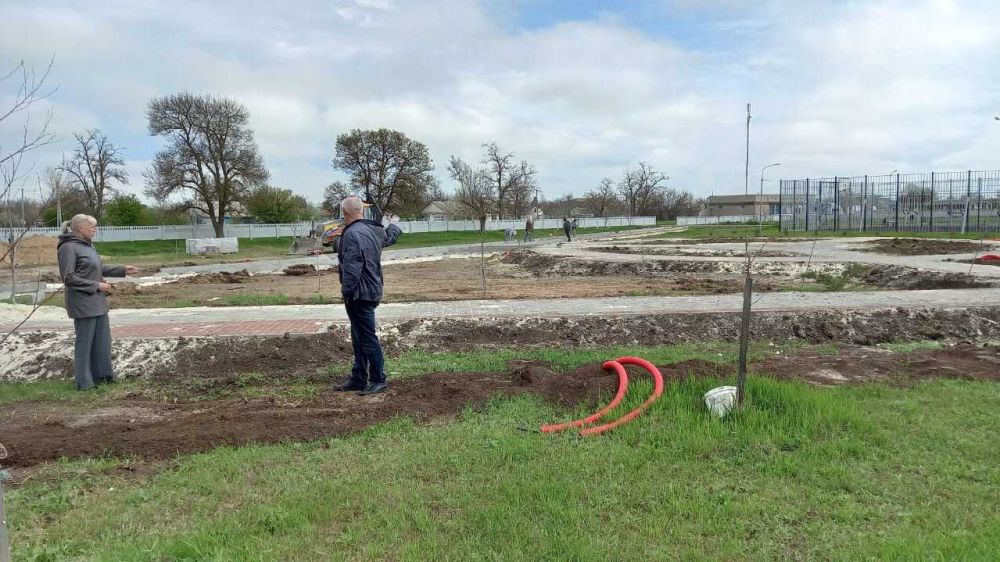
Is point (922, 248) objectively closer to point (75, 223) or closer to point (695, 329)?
point (695, 329)

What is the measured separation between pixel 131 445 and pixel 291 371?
260 cm

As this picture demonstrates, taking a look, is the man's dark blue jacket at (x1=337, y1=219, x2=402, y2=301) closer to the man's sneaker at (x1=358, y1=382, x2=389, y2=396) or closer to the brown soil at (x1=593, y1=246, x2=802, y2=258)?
the man's sneaker at (x1=358, y1=382, x2=389, y2=396)

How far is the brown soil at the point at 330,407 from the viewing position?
4633 millimetres

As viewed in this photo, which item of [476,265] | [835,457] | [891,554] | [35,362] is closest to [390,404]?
[835,457]

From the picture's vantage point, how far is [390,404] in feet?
17.9

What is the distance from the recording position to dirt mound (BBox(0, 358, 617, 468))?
4582 mm

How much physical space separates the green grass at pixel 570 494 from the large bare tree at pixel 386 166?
47.5 m

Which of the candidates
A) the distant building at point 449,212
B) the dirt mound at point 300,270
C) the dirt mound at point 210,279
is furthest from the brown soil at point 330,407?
the distant building at point 449,212

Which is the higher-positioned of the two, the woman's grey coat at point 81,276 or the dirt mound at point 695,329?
the woman's grey coat at point 81,276

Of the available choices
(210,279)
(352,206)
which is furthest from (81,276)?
(210,279)

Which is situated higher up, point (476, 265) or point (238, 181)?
point (238, 181)

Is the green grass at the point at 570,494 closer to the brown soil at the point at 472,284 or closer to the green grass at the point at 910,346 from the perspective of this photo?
the green grass at the point at 910,346

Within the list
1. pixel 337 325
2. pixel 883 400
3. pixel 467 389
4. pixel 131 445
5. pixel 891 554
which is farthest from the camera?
pixel 337 325

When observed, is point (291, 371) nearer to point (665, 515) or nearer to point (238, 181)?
point (665, 515)
